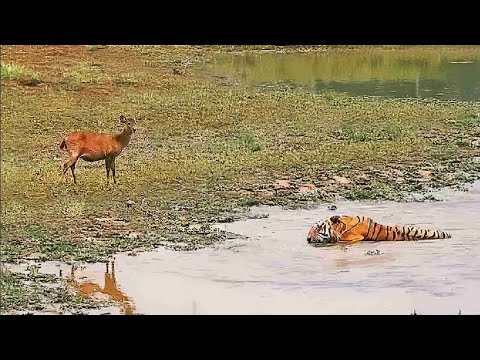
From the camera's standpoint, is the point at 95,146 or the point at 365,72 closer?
the point at 95,146

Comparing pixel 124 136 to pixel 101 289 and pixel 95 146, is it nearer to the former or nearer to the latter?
pixel 95 146

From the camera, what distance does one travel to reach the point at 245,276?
495cm

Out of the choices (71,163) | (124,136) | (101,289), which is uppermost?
(124,136)

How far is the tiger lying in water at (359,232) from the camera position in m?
5.09

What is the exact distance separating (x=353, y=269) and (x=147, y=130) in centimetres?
127

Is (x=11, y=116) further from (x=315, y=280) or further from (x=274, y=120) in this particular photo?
(x=315, y=280)

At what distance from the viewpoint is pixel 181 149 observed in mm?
5160

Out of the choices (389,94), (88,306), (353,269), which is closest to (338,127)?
(389,94)

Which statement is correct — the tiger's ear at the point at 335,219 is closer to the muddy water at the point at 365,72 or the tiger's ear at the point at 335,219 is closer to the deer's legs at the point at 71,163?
the muddy water at the point at 365,72

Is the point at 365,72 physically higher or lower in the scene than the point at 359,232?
higher

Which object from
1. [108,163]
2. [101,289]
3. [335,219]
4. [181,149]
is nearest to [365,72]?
[335,219]

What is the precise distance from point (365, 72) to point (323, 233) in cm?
87

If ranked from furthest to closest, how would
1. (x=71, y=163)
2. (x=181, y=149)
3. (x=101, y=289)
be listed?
Result: (x=181, y=149)
(x=71, y=163)
(x=101, y=289)

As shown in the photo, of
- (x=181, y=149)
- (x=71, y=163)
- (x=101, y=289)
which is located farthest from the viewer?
(x=181, y=149)
